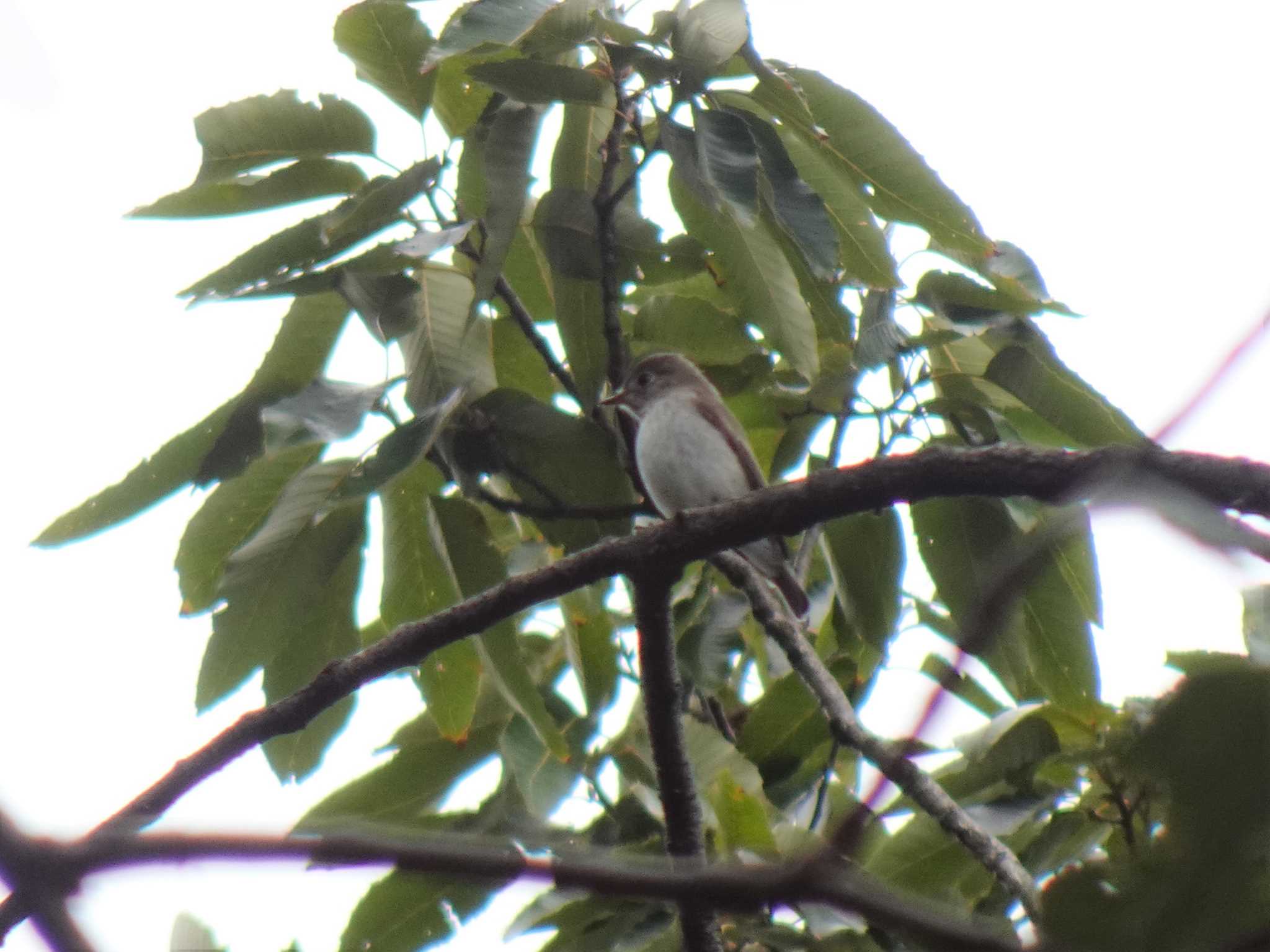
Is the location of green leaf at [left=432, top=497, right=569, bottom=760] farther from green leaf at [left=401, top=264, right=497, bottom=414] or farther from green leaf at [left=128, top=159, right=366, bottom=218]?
green leaf at [left=128, top=159, right=366, bottom=218]

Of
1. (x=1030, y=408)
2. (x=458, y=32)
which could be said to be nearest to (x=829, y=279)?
(x=1030, y=408)

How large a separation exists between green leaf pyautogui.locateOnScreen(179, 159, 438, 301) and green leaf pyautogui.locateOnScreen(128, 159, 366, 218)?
1.01ft

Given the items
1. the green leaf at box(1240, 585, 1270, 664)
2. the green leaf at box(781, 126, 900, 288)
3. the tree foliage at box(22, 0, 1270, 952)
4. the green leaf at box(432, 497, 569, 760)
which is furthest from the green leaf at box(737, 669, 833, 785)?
the green leaf at box(1240, 585, 1270, 664)

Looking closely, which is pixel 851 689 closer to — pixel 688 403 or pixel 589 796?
pixel 589 796

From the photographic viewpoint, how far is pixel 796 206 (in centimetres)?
289

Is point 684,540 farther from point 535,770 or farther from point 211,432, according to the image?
point 211,432

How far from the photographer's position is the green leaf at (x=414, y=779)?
11.4 feet

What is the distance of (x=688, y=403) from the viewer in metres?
5.75

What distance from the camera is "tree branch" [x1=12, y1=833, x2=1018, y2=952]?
1.64 ft

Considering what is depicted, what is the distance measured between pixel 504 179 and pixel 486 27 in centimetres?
37

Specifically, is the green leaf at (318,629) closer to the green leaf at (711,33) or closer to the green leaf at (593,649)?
the green leaf at (593,649)

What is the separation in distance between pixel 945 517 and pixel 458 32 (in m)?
1.73

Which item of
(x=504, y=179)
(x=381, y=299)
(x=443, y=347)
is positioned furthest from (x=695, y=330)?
(x=381, y=299)

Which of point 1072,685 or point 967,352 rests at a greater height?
point 967,352
